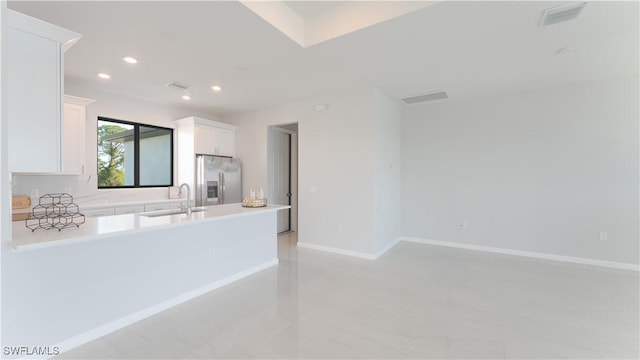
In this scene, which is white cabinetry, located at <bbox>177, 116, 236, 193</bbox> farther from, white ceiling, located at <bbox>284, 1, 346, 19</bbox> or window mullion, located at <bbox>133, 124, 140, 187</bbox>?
white ceiling, located at <bbox>284, 1, 346, 19</bbox>

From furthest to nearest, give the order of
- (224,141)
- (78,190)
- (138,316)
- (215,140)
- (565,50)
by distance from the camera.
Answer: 1. (224,141)
2. (215,140)
3. (78,190)
4. (565,50)
5. (138,316)

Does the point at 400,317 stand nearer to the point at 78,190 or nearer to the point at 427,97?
the point at 427,97

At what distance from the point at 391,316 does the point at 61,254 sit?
2.70 meters

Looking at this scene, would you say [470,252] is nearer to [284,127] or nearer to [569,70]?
[569,70]

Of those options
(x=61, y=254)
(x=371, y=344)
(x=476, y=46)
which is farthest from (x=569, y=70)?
(x=61, y=254)

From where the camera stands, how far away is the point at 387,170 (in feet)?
15.7

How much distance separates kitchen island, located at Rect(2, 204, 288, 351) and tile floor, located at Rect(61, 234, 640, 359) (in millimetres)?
164

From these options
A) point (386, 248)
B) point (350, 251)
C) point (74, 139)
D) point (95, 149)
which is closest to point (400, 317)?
point (350, 251)

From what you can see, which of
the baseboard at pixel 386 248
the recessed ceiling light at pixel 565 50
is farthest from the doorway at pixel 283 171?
the recessed ceiling light at pixel 565 50

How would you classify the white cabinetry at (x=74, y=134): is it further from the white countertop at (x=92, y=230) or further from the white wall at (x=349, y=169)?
the white wall at (x=349, y=169)

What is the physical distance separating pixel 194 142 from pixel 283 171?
188 centimetres

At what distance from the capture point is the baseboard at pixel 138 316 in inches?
81.9

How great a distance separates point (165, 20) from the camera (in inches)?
96.2

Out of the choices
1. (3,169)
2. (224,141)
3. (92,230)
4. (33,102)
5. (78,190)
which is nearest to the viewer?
(3,169)
